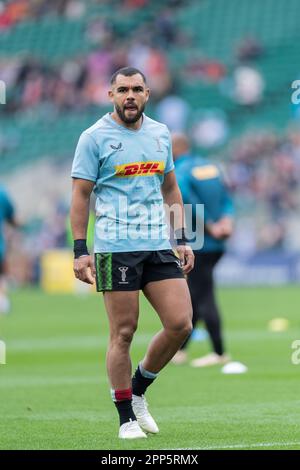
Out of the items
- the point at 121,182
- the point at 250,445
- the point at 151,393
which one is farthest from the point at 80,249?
the point at 151,393

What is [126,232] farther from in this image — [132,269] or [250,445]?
[250,445]

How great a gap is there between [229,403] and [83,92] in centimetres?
2667

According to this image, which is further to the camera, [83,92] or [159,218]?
[83,92]

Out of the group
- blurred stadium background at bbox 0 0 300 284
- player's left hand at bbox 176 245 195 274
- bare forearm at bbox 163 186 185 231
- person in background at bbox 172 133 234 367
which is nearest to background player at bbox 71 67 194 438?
player's left hand at bbox 176 245 195 274

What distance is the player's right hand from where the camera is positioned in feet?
24.7

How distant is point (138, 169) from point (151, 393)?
11.1 feet

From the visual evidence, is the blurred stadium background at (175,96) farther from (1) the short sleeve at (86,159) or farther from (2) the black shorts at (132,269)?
(1) the short sleeve at (86,159)

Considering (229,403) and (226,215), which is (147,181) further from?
(226,215)

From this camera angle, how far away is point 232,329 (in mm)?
17594

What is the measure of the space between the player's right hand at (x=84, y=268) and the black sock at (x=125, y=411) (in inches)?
33.0

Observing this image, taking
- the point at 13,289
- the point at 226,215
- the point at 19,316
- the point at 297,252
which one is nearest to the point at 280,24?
the point at 297,252

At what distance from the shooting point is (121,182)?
25.3 feet

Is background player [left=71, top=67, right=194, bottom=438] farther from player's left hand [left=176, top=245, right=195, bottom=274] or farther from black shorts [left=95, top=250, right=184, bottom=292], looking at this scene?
player's left hand [left=176, top=245, right=195, bottom=274]

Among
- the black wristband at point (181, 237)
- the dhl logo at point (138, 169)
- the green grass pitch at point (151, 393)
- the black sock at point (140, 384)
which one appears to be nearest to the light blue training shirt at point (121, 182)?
the dhl logo at point (138, 169)
